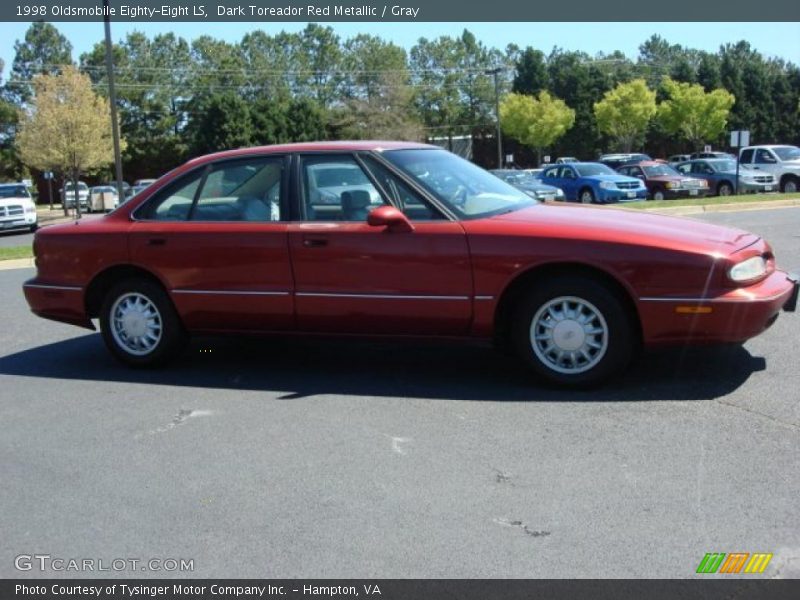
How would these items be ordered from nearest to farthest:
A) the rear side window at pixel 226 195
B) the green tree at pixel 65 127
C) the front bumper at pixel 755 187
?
the rear side window at pixel 226 195
the front bumper at pixel 755 187
the green tree at pixel 65 127

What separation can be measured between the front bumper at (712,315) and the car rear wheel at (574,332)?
173 mm

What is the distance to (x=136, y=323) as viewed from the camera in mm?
6199

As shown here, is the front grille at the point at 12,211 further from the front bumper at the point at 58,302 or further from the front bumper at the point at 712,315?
the front bumper at the point at 712,315

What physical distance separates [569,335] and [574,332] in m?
0.04

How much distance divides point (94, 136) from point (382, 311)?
39560 millimetres

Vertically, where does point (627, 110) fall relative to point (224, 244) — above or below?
above

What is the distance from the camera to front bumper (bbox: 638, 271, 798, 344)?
485 centimetres

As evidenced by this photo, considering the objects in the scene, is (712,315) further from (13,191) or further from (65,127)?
(65,127)

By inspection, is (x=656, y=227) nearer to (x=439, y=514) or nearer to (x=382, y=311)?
(x=382, y=311)

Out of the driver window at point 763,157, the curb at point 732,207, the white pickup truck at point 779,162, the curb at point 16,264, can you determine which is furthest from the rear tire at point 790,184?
the curb at point 16,264

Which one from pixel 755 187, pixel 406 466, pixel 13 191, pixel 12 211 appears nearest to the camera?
pixel 406 466

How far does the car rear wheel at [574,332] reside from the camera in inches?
200

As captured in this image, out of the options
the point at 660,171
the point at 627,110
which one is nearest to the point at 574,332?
the point at 660,171

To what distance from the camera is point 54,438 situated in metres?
4.88
